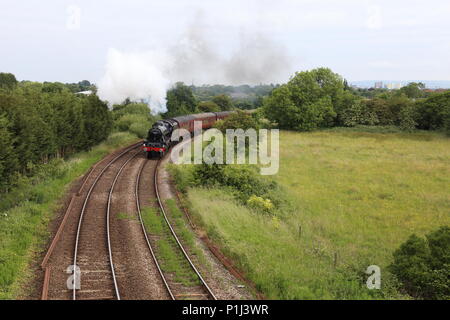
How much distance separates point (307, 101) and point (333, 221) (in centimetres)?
4388

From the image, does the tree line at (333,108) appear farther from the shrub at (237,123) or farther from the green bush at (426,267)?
the green bush at (426,267)

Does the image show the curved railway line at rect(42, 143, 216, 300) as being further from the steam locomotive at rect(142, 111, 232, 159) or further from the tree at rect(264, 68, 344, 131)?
the tree at rect(264, 68, 344, 131)

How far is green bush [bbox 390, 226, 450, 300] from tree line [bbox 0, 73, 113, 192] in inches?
700

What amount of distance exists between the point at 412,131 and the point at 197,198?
47159 mm

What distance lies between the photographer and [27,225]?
48.9 feet

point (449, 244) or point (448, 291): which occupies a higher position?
point (449, 244)

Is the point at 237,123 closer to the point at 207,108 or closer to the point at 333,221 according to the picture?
the point at 333,221

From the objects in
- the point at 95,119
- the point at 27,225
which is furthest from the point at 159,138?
the point at 27,225

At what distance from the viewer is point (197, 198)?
760 inches

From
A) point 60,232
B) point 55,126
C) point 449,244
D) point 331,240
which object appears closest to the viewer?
point 449,244

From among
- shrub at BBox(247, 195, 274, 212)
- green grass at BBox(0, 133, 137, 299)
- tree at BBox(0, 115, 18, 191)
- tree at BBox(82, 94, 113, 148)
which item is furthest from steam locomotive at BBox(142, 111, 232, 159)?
shrub at BBox(247, 195, 274, 212)

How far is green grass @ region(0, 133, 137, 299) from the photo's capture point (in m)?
11.0
